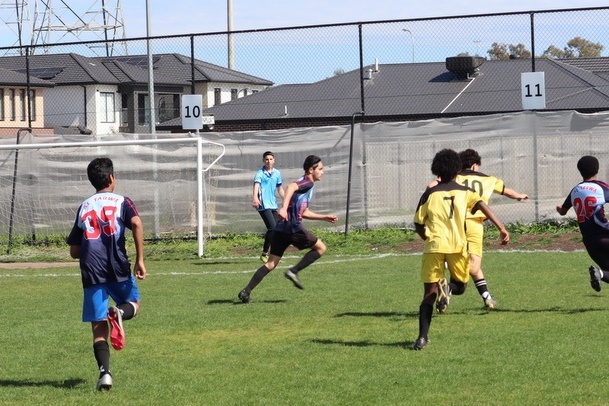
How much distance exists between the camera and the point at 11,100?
58.4 m

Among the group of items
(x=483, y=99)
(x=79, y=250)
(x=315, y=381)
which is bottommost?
(x=315, y=381)

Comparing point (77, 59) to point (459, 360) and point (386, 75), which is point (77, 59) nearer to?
point (386, 75)

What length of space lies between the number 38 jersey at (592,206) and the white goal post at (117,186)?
11.0m

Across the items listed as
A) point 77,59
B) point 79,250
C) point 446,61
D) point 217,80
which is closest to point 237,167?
point 79,250

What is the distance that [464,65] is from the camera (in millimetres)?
38594

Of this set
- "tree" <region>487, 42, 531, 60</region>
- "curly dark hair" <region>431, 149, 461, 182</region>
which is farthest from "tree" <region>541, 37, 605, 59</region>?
"curly dark hair" <region>431, 149, 461, 182</region>

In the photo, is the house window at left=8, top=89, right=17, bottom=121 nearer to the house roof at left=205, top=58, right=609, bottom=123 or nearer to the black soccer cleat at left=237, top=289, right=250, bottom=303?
the house roof at left=205, top=58, right=609, bottom=123

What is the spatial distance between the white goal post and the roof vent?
17842mm

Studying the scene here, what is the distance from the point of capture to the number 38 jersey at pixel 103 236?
830 centimetres

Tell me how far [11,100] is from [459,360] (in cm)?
5301

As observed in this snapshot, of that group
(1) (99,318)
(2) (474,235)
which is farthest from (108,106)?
(1) (99,318)

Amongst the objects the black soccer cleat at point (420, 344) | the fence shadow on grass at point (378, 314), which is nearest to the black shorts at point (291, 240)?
the fence shadow on grass at point (378, 314)

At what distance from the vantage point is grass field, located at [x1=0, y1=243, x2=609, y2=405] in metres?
7.79

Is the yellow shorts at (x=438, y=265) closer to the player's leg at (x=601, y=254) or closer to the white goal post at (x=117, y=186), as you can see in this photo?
the player's leg at (x=601, y=254)
